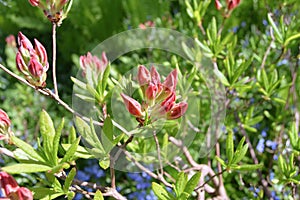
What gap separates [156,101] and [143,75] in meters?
0.05

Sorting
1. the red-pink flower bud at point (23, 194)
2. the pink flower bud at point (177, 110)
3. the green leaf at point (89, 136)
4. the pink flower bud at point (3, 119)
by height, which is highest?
the pink flower bud at point (3, 119)

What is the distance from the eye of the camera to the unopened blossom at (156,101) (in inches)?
26.9

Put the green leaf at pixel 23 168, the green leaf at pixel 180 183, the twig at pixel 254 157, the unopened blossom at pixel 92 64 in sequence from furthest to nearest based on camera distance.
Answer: the twig at pixel 254 157
the unopened blossom at pixel 92 64
the green leaf at pixel 180 183
the green leaf at pixel 23 168

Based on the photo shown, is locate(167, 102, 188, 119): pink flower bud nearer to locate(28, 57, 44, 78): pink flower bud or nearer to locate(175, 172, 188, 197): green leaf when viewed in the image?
locate(175, 172, 188, 197): green leaf

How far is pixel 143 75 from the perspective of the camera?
0.70 m

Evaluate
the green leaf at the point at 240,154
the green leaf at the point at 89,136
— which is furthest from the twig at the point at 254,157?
the green leaf at the point at 89,136

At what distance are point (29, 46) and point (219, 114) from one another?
25.2 inches

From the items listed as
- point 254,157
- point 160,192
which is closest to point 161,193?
point 160,192

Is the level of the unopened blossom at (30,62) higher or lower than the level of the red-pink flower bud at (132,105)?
higher

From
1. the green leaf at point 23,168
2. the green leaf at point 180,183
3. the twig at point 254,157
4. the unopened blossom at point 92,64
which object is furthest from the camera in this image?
the twig at point 254,157

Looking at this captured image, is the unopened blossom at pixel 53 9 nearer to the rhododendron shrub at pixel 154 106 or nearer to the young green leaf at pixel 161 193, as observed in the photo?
the rhododendron shrub at pixel 154 106

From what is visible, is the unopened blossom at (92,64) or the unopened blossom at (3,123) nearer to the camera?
the unopened blossom at (3,123)

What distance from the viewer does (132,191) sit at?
159 centimetres

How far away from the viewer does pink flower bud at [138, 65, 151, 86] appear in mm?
699
